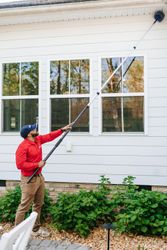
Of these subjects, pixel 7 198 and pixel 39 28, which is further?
pixel 39 28

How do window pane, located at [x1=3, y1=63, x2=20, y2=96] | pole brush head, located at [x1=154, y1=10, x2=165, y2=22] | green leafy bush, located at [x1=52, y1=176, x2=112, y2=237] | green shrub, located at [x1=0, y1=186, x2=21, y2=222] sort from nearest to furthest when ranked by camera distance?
1. green leafy bush, located at [x1=52, y1=176, x2=112, y2=237]
2. green shrub, located at [x1=0, y1=186, x2=21, y2=222]
3. pole brush head, located at [x1=154, y1=10, x2=165, y2=22]
4. window pane, located at [x1=3, y1=63, x2=20, y2=96]

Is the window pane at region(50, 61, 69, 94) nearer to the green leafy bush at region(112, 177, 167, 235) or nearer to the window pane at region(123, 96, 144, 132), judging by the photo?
the window pane at region(123, 96, 144, 132)

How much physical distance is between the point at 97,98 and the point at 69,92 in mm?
560

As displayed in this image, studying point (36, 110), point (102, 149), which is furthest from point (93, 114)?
point (36, 110)

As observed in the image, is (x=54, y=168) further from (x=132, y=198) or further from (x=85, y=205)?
(x=132, y=198)

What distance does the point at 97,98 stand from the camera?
19.4ft

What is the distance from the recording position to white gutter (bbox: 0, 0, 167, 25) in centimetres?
540

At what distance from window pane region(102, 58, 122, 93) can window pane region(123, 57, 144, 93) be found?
0.36 ft

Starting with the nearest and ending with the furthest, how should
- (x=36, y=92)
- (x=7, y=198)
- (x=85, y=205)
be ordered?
(x=85, y=205) < (x=7, y=198) < (x=36, y=92)

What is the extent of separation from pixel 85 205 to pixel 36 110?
2.20 m

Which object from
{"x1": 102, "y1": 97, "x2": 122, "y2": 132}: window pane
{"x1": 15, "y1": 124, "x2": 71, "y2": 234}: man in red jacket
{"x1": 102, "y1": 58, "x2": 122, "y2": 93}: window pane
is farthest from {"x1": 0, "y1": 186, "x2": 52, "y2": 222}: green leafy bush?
{"x1": 102, "y1": 58, "x2": 122, "y2": 93}: window pane

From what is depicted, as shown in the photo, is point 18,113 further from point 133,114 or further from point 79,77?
point 133,114

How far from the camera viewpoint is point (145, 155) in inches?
224

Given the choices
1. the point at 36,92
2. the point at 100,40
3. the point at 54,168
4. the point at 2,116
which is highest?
the point at 100,40
